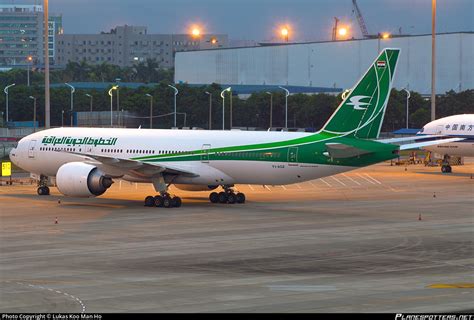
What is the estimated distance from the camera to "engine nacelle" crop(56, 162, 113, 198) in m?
50.7

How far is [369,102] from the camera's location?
163 ft

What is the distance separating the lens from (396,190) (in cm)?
6275

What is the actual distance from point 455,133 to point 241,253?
4585cm

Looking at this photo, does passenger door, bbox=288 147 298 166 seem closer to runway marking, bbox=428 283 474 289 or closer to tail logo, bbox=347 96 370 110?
tail logo, bbox=347 96 370 110

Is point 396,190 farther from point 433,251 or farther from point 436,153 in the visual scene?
point 433,251

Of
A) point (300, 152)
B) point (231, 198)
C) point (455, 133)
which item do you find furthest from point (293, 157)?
point (455, 133)

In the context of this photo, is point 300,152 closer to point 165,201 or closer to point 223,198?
point 223,198

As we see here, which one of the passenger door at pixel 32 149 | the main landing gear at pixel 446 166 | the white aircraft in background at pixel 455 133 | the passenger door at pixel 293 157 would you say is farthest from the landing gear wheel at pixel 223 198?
the main landing gear at pixel 446 166

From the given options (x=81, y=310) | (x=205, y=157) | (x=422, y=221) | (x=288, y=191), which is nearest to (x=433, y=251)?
(x=422, y=221)

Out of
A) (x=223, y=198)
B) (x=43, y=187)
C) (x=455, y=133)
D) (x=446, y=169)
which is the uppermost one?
(x=455, y=133)

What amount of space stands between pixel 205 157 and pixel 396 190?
1564 cm

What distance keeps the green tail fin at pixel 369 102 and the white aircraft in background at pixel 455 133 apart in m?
26.6

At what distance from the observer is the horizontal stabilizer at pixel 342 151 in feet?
160

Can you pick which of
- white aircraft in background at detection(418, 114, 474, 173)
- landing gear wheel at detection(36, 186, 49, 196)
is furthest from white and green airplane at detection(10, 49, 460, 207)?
white aircraft in background at detection(418, 114, 474, 173)
